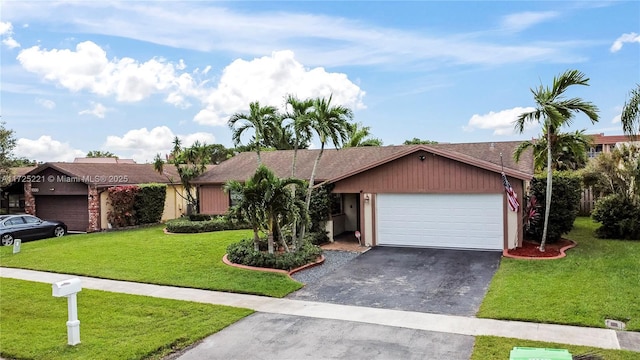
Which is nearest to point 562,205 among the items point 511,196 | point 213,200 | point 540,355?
point 511,196

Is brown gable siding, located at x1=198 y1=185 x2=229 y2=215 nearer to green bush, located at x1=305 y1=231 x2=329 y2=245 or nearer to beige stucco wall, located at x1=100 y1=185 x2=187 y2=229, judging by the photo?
beige stucco wall, located at x1=100 y1=185 x2=187 y2=229

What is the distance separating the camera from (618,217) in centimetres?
1564

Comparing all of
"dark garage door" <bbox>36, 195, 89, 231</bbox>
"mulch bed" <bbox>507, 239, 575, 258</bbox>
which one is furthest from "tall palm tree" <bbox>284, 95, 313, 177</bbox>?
"dark garage door" <bbox>36, 195, 89, 231</bbox>

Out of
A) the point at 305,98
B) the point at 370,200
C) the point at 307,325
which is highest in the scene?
the point at 305,98

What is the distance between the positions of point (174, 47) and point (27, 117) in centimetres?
1091

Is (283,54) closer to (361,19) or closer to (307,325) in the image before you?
(361,19)

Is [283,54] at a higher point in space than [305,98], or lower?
higher

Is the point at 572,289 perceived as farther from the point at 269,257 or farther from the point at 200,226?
the point at 200,226

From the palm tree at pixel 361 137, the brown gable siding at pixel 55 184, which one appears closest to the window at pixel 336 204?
the brown gable siding at pixel 55 184

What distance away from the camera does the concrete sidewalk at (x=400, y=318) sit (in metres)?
7.05

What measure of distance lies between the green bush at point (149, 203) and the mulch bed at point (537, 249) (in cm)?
1795

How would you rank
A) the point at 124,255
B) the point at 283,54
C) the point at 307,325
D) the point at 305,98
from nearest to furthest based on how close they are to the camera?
1. the point at 307,325
2. the point at 305,98
3. the point at 124,255
4. the point at 283,54

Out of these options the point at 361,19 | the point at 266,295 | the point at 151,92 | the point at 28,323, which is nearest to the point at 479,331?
the point at 266,295

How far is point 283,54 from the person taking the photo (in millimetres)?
22297
